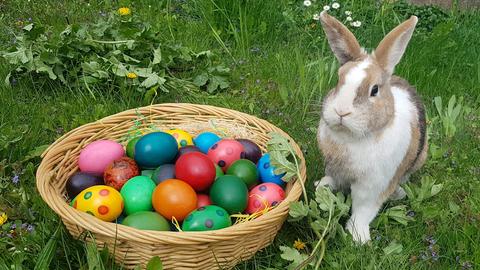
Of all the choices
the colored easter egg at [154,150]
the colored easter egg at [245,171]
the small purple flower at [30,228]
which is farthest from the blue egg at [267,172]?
the small purple flower at [30,228]

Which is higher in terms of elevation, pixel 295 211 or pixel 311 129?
pixel 295 211

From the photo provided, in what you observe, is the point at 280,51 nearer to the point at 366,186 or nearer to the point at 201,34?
the point at 201,34

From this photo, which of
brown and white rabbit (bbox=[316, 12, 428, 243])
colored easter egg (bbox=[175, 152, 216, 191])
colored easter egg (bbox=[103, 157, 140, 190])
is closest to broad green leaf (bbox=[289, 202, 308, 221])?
brown and white rabbit (bbox=[316, 12, 428, 243])

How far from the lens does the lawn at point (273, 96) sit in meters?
2.42

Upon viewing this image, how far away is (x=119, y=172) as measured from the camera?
2.58 metres

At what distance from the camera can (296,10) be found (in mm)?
4410

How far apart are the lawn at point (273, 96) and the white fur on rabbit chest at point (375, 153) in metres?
0.25

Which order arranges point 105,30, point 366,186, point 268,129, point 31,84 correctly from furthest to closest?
point 105,30 < point 31,84 < point 268,129 < point 366,186

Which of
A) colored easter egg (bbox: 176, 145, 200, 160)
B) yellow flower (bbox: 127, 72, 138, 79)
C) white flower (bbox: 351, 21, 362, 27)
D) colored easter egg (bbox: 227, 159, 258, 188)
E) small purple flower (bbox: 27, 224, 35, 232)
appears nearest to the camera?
small purple flower (bbox: 27, 224, 35, 232)

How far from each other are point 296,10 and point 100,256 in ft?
9.20

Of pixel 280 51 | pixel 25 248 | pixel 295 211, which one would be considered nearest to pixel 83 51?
pixel 280 51

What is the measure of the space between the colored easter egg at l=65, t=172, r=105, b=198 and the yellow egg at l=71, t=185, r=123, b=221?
11 cm

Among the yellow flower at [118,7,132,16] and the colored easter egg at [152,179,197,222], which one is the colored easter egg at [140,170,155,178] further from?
the yellow flower at [118,7,132,16]

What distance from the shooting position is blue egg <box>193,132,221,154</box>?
2928 mm
